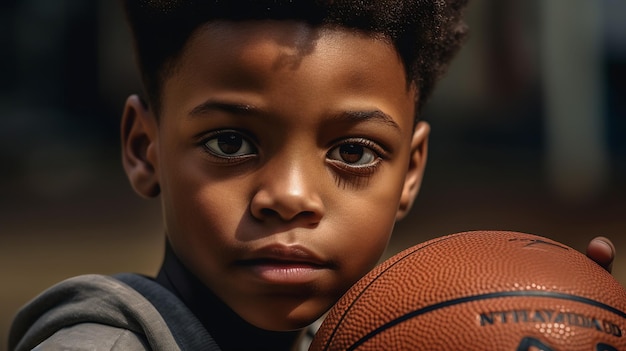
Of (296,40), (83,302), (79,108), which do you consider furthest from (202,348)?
(79,108)

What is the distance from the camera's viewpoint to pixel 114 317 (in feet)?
6.33

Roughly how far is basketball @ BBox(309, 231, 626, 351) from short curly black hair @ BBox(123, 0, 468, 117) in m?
0.50

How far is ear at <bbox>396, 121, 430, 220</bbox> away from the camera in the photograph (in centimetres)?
242

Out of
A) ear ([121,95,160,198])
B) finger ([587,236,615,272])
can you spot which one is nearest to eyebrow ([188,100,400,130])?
ear ([121,95,160,198])

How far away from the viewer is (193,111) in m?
2.04

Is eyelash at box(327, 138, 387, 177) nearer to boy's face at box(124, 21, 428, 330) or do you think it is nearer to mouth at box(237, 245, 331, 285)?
boy's face at box(124, 21, 428, 330)

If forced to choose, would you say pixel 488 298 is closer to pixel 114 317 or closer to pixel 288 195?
pixel 288 195

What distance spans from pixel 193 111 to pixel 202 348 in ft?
1.58

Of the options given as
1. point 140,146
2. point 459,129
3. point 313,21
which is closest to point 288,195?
point 313,21

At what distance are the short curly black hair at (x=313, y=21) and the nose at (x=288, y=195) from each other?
0.31m

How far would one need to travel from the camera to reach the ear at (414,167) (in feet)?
7.93

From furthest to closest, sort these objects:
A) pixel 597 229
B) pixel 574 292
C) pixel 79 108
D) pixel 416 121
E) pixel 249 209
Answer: pixel 79 108, pixel 597 229, pixel 416 121, pixel 249 209, pixel 574 292

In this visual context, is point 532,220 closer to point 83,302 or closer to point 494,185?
point 494,185

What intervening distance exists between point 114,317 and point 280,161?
1.46 ft
